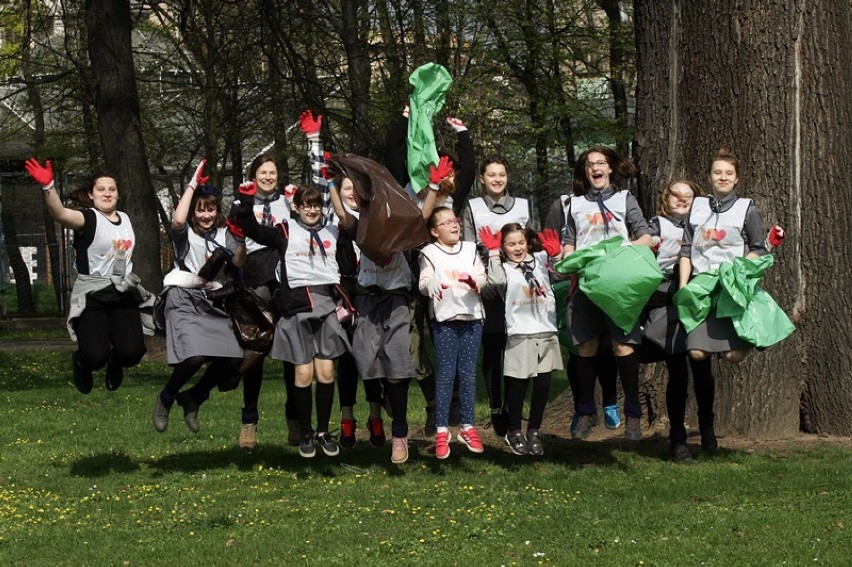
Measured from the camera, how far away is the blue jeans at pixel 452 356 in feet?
29.5

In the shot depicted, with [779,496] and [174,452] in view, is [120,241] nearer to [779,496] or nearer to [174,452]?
[174,452]

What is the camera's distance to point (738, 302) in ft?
28.1

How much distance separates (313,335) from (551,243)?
1.74 m

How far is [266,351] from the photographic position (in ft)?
31.1

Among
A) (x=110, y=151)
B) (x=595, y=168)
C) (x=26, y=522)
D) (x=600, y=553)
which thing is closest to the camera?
(x=600, y=553)

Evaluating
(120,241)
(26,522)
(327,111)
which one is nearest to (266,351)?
(120,241)

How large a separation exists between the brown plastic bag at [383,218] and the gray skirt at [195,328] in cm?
123

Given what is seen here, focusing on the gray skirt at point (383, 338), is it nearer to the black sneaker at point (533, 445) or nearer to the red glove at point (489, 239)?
the red glove at point (489, 239)

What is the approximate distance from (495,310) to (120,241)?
8.81ft

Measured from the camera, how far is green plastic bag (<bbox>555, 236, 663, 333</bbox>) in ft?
28.2

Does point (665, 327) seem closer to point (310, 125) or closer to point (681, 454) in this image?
point (681, 454)

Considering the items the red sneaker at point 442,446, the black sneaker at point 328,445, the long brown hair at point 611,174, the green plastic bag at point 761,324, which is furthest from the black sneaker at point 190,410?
the green plastic bag at point 761,324

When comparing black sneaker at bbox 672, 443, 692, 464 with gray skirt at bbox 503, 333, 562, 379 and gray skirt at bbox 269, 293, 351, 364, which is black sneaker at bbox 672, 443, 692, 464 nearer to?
gray skirt at bbox 503, 333, 562, 379

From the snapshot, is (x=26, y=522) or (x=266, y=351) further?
(x=266, y=351)
